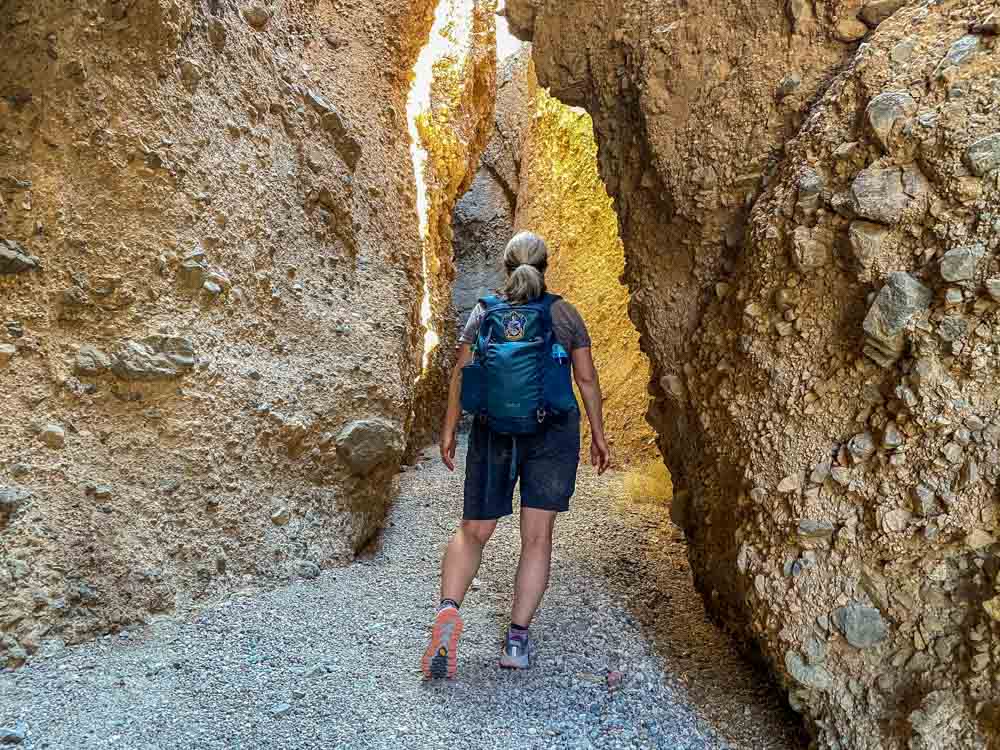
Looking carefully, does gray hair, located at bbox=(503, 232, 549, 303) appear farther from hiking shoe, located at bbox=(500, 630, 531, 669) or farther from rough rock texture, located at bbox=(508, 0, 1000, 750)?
hiking shoe, located at bbox=(500, 630, 531, 669)

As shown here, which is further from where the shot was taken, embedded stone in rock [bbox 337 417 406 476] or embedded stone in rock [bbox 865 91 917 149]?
embedded stone in rock [bbox 337 417 406 476]

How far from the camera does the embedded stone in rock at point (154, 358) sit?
8.82ft

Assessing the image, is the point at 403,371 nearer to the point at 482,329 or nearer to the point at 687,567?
the point at 482,329

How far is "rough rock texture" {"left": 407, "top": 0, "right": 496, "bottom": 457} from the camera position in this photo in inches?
224

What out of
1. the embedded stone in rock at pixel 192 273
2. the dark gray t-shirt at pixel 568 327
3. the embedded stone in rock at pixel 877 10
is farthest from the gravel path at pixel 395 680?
the embedded stone in rock at pixel 877 10

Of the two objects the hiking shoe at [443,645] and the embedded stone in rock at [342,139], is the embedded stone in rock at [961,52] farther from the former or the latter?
the embedded stone in rock at [342,139]

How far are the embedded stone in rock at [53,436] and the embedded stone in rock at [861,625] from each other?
2597 mm

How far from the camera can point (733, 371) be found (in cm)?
240

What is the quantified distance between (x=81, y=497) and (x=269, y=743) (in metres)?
1.16

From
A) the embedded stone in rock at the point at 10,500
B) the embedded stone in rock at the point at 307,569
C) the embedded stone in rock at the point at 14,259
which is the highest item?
the embedded stone in rock at the point at 14,259

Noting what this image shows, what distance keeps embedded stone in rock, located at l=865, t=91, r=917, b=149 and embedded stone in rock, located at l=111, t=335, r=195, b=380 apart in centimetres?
252

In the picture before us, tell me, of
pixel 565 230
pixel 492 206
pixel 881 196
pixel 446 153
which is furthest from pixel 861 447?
pixel 492 206

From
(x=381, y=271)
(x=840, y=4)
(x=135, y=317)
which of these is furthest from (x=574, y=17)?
(x=135, y=317)

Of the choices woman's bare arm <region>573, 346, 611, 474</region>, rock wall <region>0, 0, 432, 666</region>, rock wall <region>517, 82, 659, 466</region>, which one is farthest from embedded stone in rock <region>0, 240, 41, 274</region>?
rock wall <region>517, 82, 659, 466</region>
